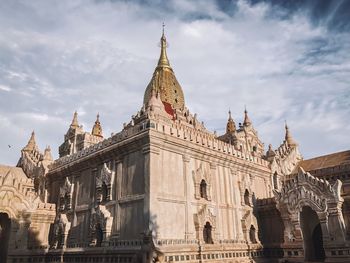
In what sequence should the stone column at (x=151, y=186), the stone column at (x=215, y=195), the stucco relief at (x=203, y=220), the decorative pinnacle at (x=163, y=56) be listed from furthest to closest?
1. the decorative pinnacle at (x=163, y=56)
2. the stone column at (x=215, y=195)
3. the stucco relief at (x=203, y=220)
4. the stone column at (x=151, y=186)

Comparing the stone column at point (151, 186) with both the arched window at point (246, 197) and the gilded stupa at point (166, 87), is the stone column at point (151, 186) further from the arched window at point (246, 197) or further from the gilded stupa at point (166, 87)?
the gilded stupa at point (166, 87)

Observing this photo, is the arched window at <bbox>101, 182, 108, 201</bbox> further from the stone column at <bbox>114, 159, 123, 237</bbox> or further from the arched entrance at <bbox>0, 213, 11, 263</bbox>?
Result: the arched entrance at <bbox>0, 213, 11, 263</bbox>

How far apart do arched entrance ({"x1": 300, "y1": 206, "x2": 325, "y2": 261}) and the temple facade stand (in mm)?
87

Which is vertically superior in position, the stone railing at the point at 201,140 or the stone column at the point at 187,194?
the stone railing at the point at 201,140

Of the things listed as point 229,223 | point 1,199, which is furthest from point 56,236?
point 229,223

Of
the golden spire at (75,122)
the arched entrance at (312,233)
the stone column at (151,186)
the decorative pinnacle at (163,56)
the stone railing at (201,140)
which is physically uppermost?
the decorative pinnacle at (163,56)

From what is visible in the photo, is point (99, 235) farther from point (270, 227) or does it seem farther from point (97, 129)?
point (97, 129)

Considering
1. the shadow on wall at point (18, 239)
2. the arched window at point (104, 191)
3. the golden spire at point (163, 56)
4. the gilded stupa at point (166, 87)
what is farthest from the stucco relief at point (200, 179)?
the golden spire at point (163, 56)

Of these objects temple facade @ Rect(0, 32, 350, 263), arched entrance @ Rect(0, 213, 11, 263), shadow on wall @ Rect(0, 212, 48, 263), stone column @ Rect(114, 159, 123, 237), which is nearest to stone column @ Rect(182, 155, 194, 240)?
temple facade @ Rect(0, 32, 350, 263)

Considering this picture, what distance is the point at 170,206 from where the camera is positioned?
24.2 meters

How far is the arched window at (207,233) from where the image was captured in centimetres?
2643

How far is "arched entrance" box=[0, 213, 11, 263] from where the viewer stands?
3111 cm

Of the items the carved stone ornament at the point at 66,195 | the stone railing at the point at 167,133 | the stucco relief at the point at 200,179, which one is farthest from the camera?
the carved stone ornament at the point at 66,195

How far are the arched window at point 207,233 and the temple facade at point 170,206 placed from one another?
0.25 ft
